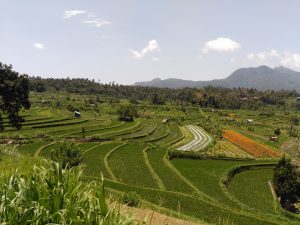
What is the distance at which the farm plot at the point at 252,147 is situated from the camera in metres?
87.2

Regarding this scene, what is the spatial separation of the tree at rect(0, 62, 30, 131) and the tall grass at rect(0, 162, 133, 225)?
37.5 meters

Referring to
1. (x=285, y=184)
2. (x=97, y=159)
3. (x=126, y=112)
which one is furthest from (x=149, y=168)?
(x=126, y=112)

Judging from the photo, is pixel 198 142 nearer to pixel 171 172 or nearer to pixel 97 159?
pixel 171 172

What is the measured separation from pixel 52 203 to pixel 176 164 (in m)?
57.6

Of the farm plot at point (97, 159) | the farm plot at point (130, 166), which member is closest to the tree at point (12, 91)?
the farm plot at point (97, 159)

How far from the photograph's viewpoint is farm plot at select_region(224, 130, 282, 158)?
87250 mm

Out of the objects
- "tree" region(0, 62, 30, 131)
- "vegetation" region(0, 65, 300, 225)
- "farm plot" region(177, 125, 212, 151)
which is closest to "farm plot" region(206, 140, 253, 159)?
"vegetation" region(0, 65, 300, 225)

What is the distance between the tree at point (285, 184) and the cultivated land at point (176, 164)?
65.6 inches

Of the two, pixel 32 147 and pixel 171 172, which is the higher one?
pixel 32 147

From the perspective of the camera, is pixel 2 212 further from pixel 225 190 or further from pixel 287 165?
pixel 287 165

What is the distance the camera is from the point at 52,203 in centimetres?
675

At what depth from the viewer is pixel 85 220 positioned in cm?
643

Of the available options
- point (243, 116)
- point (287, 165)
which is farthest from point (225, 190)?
point (243, 116)

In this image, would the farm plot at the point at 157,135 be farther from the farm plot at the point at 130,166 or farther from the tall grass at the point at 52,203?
the tall grass at the point at 52,203
